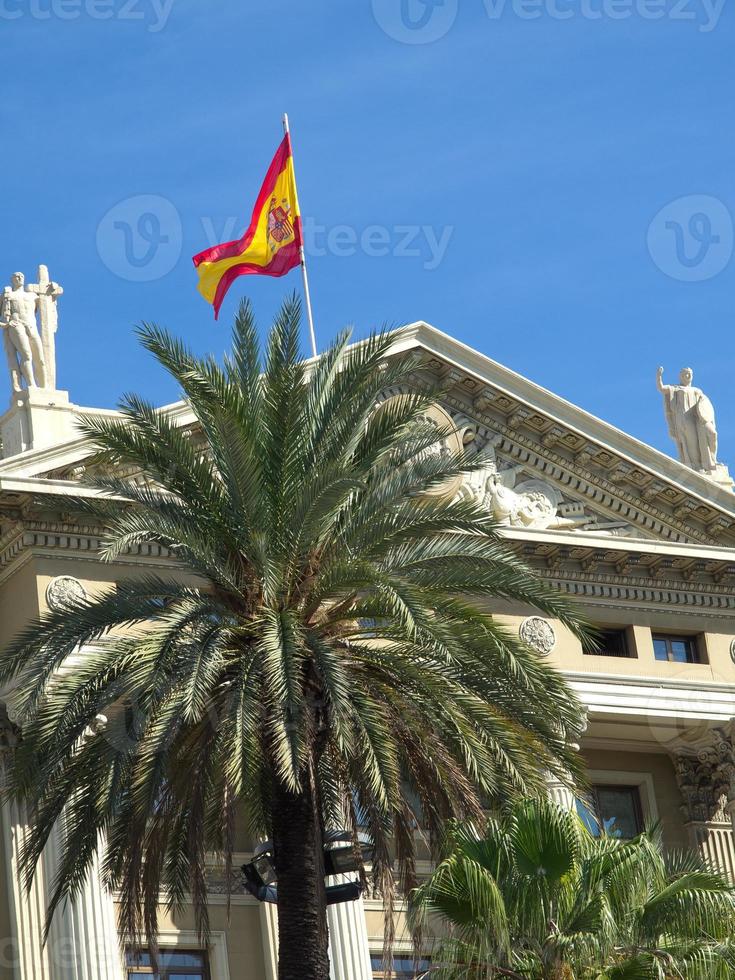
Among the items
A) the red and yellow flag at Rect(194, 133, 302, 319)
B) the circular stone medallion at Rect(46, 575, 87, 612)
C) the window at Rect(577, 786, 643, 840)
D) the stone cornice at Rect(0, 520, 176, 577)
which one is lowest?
the window at Rect(577, 786, 643, 840)

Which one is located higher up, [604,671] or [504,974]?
[604,671]

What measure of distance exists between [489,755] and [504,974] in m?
2.80

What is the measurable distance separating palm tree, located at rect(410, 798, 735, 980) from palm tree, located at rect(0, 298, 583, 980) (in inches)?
28.1

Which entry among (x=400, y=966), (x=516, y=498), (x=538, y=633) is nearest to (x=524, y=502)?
(x=516, y=498)

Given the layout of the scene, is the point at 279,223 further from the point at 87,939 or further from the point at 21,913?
the point at 87,939

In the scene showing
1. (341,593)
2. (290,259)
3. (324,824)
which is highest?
(290,259)

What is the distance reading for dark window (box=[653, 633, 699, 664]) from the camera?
139 feet

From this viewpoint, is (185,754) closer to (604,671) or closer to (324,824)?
(324,824)

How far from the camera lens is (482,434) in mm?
41688

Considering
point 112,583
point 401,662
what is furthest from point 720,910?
point 112,583

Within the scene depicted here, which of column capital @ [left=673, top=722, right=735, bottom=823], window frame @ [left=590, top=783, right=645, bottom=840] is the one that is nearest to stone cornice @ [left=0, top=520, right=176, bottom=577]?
window frame @ [left=590, top=783, right=645, bottom=840]

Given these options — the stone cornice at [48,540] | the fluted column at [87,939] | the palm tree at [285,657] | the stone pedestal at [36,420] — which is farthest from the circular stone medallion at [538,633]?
the palm tree at [285,657]

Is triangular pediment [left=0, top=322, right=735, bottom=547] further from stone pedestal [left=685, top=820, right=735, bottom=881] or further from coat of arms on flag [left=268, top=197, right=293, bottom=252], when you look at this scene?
stone pedestal [left=685, top=820, right=735, bottom=881]

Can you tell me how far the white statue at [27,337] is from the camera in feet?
123
